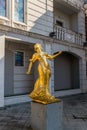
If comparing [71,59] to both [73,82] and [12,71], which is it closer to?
[73,82]

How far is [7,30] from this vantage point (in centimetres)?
835

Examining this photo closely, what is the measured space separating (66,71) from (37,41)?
15.4 feet

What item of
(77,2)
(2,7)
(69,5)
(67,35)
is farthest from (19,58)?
(77,2)

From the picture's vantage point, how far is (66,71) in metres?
13.8

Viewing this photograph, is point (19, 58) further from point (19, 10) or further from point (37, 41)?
point (19, 10)

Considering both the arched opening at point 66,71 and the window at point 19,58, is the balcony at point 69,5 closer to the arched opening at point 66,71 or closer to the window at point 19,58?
the arched opening at point 66,71

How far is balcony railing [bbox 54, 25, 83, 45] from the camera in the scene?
1172 cm

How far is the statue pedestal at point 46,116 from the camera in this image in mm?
4474

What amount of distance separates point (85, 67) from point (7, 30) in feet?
24.8

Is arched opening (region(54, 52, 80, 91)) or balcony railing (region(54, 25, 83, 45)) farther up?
balcony railing (region(54, 25, 83, 45))

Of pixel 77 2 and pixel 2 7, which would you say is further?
pixel 77 2

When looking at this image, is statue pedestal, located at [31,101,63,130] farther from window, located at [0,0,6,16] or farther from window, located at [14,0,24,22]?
window, located at [14,0,24,22]

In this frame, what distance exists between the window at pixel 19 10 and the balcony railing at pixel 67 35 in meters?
2.90

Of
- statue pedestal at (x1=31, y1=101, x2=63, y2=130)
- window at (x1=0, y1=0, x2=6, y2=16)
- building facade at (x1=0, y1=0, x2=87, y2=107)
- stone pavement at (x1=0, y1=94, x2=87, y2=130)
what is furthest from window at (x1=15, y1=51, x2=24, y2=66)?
statue pedestal at (x1=31, y1=101, x2=63, y2=130)
